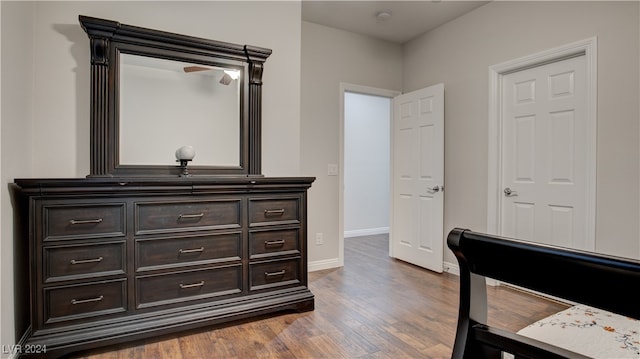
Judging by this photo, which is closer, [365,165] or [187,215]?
[187,215]

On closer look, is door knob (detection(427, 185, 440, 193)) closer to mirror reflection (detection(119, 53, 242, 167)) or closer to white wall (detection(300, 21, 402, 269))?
white wall (detection(300, 21, 402, 269))

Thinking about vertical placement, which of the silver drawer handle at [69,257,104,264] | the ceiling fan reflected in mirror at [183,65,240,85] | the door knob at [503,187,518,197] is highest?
the ceiling fan reflected in mirror at [183,65,240,85]

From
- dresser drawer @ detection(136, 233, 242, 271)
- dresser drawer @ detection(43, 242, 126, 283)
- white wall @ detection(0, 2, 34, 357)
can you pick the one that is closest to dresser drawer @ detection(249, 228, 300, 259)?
dresser drawer @ detection(136, 233, 242, 271)

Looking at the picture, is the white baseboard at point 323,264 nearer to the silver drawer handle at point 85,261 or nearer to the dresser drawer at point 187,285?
the dresser drawer at point 187,285

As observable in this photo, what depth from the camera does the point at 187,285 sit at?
2184 millimetres

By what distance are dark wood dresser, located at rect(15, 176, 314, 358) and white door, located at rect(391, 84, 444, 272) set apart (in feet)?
5.49

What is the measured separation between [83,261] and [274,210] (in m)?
1.16

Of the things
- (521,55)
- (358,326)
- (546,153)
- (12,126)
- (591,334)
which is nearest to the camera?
(591,334)

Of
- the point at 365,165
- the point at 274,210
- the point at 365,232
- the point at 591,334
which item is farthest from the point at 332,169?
the point at 591,334

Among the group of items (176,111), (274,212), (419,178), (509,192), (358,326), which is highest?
(176,111)

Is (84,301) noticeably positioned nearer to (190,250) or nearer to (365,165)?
(190,250)

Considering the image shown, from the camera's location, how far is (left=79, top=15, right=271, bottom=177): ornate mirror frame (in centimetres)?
214

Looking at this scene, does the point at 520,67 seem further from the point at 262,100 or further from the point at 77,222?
the point at 77,222

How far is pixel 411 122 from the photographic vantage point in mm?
3873
